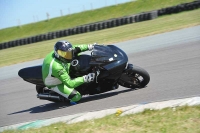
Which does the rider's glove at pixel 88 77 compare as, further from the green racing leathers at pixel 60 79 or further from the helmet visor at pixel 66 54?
the helmet visor at pixel 66 54

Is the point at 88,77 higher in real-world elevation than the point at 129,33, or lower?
higher

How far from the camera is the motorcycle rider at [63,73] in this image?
8.03m

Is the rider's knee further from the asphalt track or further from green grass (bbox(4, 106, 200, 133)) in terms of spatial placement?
green grass (bbox(4, 106, 200, 133))

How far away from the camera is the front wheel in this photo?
798cm

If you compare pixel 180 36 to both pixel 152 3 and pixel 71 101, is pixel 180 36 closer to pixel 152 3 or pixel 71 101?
pixel 71 101

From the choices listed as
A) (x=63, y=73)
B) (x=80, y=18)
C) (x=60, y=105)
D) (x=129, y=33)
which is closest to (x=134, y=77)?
(x=63, y=73)

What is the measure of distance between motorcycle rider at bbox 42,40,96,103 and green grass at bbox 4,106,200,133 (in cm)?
169

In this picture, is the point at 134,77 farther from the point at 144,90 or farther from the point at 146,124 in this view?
the point at 146,124

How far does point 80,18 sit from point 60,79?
42.2 m

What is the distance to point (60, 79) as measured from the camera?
815 centimetres

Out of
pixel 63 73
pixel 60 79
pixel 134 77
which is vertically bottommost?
pixel 134 77

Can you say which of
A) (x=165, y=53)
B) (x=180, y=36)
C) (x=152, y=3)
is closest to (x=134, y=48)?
(x=180, y=36)

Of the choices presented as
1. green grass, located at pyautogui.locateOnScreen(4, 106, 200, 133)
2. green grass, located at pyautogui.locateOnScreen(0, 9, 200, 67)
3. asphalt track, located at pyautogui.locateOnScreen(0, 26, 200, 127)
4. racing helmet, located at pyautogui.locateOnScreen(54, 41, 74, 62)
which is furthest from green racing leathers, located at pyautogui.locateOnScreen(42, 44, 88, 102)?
green grass, located at pyautogui.locateOnScreen(0, 9, 200, 67)

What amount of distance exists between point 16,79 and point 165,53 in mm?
4999
